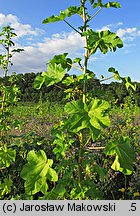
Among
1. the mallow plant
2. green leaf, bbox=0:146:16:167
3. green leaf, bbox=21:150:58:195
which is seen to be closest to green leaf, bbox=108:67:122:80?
the mallow plant

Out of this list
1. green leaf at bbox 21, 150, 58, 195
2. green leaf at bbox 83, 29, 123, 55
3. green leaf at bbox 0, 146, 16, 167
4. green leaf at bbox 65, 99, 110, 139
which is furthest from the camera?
green leaf at bbox 0, 146, 16, 167

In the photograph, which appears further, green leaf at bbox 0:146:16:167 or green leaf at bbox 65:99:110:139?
green leaf at bbox 0:146:16:167

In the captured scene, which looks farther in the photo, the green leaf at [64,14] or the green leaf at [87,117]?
the green leaf at [64,14]

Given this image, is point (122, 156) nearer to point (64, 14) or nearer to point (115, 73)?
point (115, 73)

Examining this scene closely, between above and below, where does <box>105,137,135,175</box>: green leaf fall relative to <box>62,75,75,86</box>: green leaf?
below

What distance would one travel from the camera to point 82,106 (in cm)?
202

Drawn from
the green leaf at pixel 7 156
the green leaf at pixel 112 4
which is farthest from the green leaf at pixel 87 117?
the green leaf at pixel 7 156

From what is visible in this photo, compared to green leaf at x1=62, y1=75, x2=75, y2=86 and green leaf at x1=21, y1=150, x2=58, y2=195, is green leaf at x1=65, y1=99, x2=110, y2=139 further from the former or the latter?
green leaf at x1=21, y1=150, x2=58, y2=195

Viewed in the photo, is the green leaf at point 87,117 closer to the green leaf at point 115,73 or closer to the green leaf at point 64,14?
the green leaf at point 115,73

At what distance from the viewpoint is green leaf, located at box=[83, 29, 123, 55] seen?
2066mm

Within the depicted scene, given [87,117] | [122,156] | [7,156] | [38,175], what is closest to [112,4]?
[87,117]

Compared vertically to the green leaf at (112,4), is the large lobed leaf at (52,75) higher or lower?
lower

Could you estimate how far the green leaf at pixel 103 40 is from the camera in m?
2.07

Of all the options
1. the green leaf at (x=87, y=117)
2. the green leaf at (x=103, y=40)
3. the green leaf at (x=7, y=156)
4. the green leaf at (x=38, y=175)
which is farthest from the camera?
the green leaf at (x=7, y=156)
